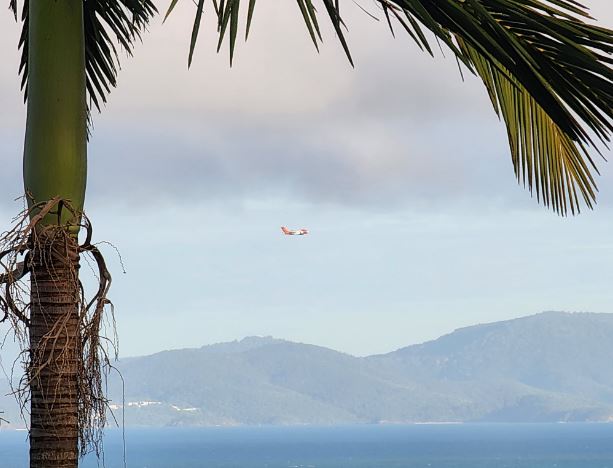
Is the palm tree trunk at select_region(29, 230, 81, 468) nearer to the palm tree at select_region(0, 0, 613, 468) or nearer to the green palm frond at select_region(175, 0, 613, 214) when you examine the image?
the palm tree at select_region(0, 0, 613, 468)

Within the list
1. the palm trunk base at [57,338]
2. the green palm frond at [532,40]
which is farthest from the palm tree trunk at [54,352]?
the green palm frond at [532,40]

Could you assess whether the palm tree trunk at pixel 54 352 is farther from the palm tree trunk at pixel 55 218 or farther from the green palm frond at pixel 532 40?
the green palm frond at pixel 532 40

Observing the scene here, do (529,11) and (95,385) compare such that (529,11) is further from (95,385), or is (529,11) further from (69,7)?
(95,385)

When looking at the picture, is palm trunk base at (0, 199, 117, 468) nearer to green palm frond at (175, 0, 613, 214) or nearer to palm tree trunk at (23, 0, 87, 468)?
palm tree trunk at (23, 0, 87, 468)

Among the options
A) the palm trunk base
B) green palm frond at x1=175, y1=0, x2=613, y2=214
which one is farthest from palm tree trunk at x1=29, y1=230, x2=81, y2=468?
green palm frond at x1=175, y1=0, x2=613, y2=214

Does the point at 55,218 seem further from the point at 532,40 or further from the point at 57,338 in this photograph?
the point at 532,40

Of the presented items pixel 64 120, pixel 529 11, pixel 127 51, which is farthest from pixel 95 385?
pixel 529 11

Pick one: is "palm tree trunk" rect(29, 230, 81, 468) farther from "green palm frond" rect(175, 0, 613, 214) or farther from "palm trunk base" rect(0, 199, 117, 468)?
"green palm frond" rect(175, 0, 613, 214)

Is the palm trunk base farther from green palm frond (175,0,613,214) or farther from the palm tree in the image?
green palm frond (175,0,613,214)

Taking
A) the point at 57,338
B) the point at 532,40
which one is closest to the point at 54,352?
→ the point at 57,338
